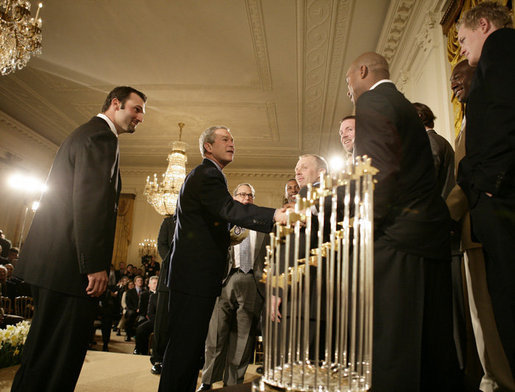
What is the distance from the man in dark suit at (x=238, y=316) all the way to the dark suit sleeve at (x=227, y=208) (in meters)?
0.89

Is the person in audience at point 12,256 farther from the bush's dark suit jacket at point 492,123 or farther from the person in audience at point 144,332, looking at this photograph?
the bush's dark suit jacket at point 492,123

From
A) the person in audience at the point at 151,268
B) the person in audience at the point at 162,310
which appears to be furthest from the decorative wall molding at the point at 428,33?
the person in audience at the point at 151,268

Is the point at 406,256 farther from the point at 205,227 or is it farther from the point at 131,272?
the point at 131,272

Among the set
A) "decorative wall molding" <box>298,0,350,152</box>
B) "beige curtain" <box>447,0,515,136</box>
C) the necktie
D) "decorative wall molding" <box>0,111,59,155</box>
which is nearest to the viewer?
"beige curtain" <box>447,0,515,136</box>

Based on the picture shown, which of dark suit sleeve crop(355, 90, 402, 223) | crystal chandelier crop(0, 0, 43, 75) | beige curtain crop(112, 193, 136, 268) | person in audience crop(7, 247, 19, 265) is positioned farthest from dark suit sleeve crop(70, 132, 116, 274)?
beige curtain crop(112, 193, 136, 268)

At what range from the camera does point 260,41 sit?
5203 millimetres

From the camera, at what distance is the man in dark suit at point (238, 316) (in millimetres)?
2896

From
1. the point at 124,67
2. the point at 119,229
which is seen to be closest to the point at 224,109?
the point at 124,67

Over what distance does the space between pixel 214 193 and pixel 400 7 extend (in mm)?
3608

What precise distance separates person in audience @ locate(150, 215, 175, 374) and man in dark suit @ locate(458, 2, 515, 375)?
2.13 metres

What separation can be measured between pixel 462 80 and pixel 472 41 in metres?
0.39

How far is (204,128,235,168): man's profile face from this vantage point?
2.22m

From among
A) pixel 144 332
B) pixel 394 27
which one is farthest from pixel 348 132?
pixel 144 332

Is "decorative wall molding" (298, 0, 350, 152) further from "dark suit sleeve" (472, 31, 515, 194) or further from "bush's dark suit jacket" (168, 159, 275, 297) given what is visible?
"dark suit sleeve" (472, 31, 515, 194)
